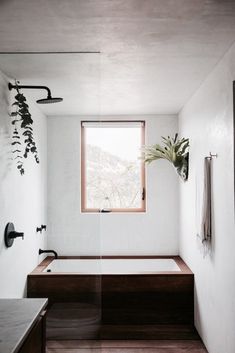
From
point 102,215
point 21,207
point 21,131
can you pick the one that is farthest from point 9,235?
point 102,215

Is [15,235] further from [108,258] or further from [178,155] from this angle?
[178,155]

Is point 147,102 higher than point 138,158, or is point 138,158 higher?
point 147,102

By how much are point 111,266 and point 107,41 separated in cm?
215

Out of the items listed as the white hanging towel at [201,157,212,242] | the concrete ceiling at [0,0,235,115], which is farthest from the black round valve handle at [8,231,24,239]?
the white hanging towel at [201,157,212,242]

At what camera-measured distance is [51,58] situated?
270 cm

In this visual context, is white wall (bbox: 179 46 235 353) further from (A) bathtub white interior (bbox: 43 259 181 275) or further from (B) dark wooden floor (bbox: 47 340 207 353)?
(A) bathtub white interior (bbox: 43 259 181 275)

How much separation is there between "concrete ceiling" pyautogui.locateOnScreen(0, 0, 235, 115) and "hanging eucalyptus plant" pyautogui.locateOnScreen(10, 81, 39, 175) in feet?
0.40

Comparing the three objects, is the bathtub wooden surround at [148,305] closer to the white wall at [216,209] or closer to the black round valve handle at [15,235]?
the white wall at [216,209]

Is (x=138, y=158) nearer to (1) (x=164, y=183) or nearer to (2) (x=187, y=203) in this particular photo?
(1) (x=164, y=183)

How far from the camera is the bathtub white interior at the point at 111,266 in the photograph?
2.76 metres

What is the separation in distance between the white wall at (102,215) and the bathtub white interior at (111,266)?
3.9 inches

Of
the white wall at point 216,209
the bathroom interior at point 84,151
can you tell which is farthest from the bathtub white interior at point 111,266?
the white wall at point 216,209

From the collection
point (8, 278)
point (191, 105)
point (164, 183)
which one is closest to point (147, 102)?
point (191, 105)

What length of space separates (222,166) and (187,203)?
62.0 inches
